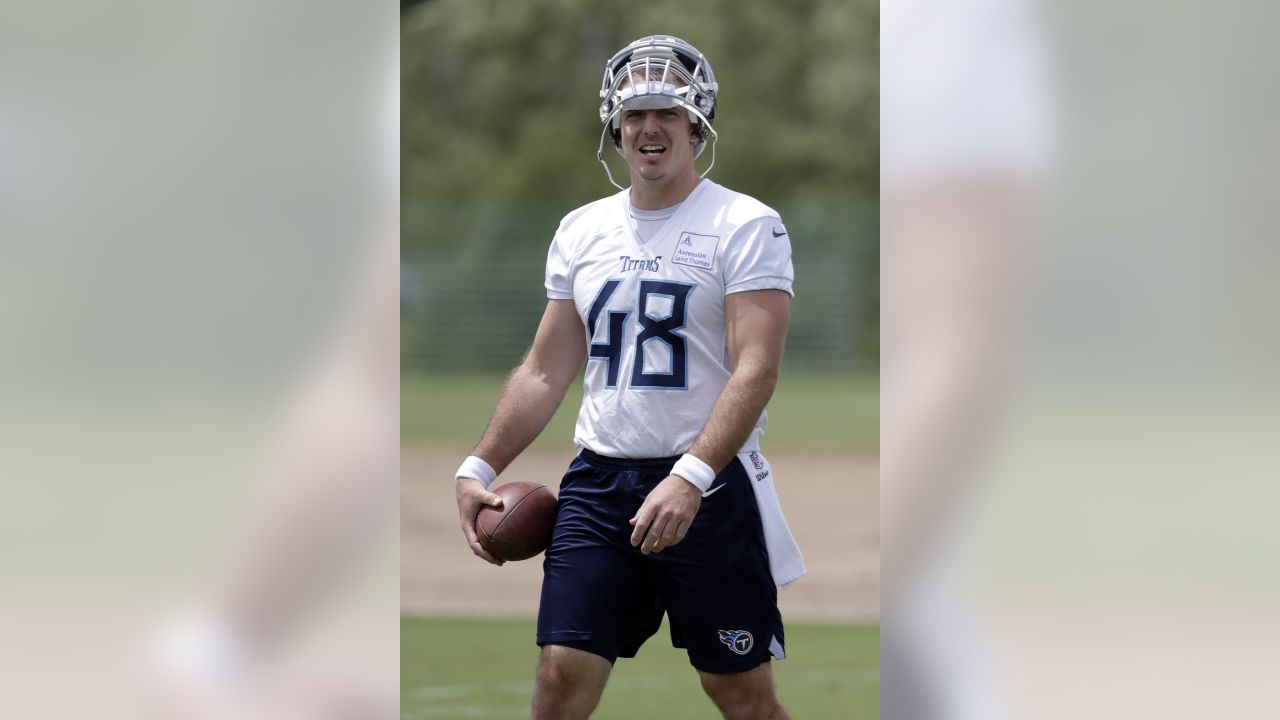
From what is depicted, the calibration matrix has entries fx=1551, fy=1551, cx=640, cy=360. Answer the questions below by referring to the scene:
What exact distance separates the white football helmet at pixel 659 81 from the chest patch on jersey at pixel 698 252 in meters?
0.17

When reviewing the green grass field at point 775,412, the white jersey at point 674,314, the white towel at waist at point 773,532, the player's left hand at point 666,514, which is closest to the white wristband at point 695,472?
the player's left hand at point 666,514

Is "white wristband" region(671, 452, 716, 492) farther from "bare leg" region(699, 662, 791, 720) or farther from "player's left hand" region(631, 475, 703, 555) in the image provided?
"bare leg" region(699, 662, 791, 720)

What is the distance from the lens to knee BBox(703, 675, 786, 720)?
4.20 m

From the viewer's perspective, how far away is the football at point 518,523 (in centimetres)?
426

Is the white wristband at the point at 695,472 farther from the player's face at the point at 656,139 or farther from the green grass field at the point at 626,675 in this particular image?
the green grass field at the point at 626,675

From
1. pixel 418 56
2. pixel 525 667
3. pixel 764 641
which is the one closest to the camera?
pixel 764 641
